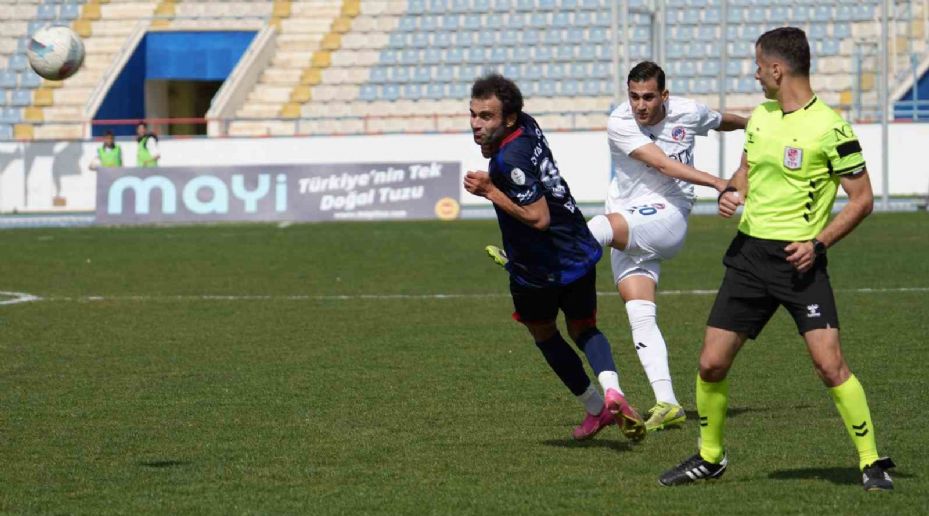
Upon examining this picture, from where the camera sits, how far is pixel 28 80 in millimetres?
38406

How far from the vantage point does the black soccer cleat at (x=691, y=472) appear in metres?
6.27

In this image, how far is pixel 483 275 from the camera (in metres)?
17.5

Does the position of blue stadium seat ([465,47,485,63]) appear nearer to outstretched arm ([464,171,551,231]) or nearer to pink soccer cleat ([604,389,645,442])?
outstretched arm ([464,171,551,231])

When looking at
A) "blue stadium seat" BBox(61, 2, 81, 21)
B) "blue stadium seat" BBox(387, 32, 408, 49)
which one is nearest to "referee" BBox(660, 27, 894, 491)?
"blue stadium seat" BBox(387, 32, 408, 49)

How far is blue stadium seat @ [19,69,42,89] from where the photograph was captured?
38.2 m

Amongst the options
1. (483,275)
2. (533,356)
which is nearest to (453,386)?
(533,356)

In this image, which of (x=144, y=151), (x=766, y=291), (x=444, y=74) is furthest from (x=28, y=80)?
(x=766, y=291)

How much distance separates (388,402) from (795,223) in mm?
3388

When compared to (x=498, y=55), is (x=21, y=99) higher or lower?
lower

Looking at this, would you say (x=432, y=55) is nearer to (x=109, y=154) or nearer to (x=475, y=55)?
(x=475, y=55)

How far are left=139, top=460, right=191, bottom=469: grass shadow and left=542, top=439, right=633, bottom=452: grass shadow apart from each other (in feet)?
5.86

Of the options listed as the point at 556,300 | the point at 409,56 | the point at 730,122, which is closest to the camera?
the point at 556,300

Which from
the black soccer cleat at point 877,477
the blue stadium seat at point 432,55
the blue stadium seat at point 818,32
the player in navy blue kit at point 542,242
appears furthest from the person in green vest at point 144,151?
the black soccer cleat at point 877,477

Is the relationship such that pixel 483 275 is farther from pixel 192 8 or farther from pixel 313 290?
pixel 192 8
